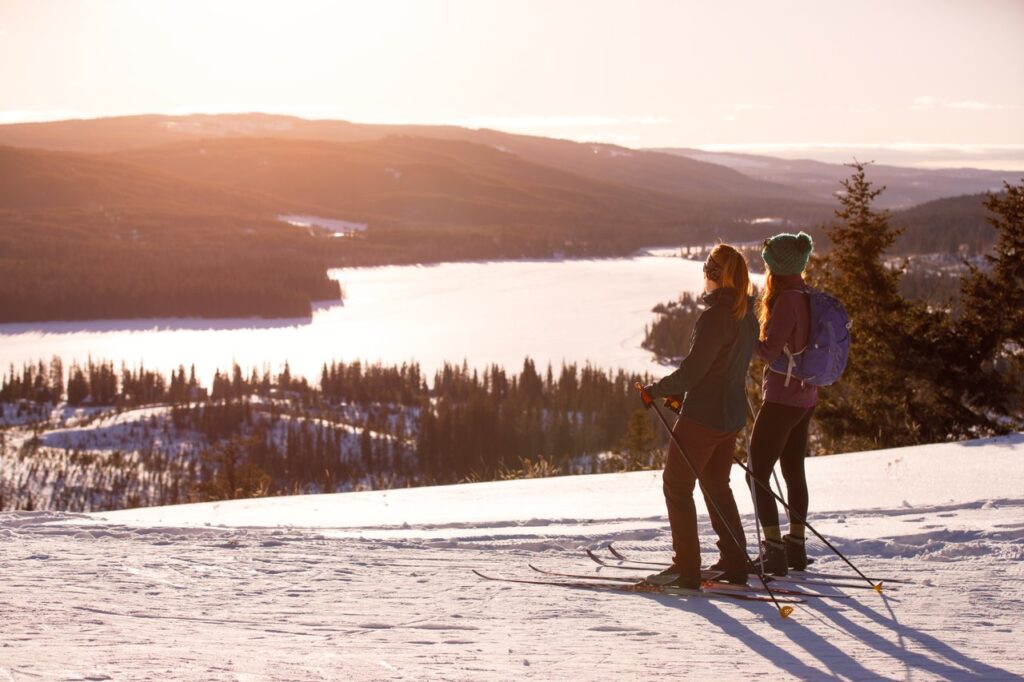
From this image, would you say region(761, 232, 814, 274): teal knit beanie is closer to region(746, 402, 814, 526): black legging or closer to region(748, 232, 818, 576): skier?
region(748, 232, 818, 576): skier

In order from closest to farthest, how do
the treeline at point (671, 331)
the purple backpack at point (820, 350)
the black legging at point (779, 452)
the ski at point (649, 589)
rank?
the ski at point (649, 589) < the purple backpack at point (820, 350) < the black legging at point (779, 452) < the treeline at point (671, 331)

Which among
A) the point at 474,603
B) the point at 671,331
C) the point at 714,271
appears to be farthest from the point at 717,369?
the point at 671,331

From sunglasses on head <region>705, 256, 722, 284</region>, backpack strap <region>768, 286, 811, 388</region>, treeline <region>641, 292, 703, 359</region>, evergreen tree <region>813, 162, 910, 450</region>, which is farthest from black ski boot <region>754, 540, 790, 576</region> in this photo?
treeline <region>641, 292, 703, 359</region>

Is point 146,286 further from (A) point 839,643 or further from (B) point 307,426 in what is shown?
(A) point 839,643

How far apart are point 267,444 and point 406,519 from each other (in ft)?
215

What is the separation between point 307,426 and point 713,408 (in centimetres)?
7127

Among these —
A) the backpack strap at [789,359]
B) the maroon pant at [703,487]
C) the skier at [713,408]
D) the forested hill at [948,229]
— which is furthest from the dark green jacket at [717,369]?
the forested hill at [948,229]

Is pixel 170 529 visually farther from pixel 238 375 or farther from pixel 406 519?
pixel 238 375

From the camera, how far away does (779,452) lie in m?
6.69

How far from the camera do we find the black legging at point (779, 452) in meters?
6.66

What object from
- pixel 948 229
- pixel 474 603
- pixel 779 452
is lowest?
pixel 474 603

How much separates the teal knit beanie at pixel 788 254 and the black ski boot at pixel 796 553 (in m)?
1.93

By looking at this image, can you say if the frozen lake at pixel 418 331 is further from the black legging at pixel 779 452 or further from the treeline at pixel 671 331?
the black legging at pixel 779 452

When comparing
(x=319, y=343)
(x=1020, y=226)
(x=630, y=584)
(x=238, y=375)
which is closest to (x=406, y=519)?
(x=630, y=584)
